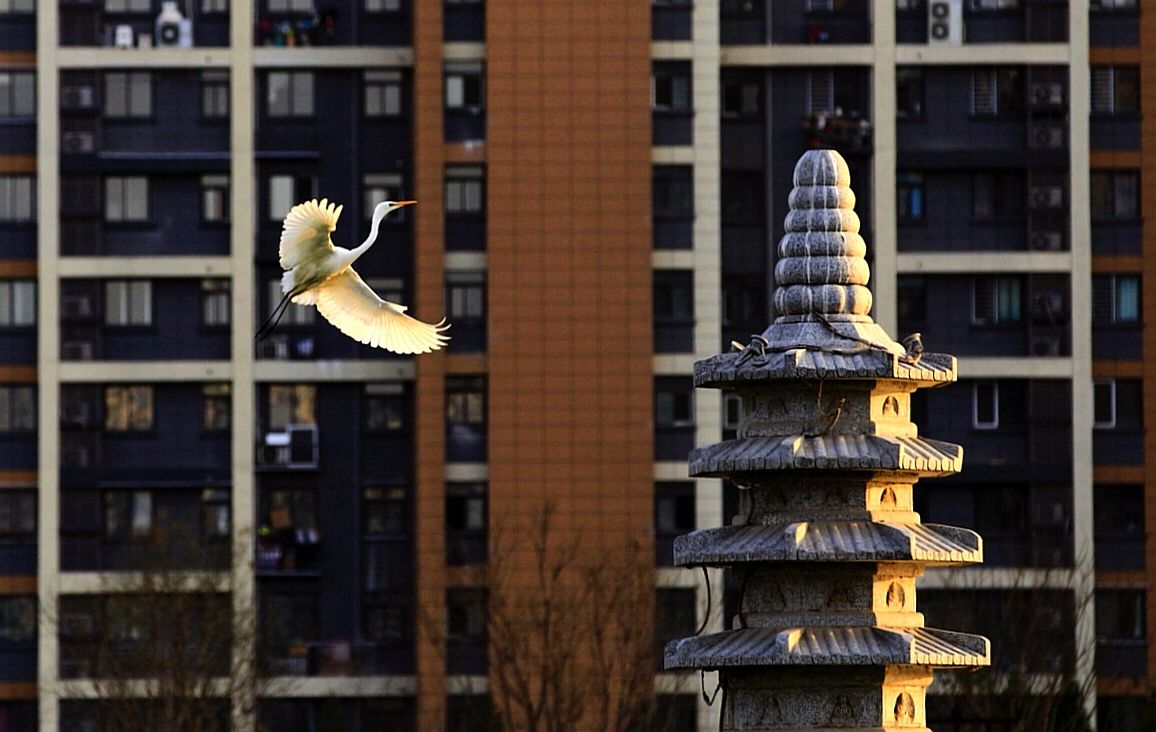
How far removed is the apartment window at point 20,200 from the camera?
282 ft

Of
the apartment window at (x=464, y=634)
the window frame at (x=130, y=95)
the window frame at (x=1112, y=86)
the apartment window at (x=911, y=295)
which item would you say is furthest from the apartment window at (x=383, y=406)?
the window frame at (x=1112, y=86)

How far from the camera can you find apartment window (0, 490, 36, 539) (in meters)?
85.4

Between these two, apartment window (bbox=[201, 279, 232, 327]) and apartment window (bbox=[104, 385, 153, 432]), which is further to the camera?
apartment window (bbox=[201, 279, 232, 327])

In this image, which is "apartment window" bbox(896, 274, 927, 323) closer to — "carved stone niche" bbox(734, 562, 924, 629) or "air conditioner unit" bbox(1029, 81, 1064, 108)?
"air conditioner unit" bbox(1029, 81, 1064, 108)

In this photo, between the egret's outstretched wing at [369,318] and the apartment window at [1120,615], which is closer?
the egret's outstretched wing at [369,318]

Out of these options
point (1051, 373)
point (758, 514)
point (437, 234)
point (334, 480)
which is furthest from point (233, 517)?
point (758, 514)

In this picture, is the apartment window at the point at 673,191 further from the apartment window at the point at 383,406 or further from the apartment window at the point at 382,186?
the apartment window at the point at 383,406

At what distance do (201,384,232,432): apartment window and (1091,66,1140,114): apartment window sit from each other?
20788mm

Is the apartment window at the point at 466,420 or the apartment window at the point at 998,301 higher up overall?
the apartment window at the point at 998,301

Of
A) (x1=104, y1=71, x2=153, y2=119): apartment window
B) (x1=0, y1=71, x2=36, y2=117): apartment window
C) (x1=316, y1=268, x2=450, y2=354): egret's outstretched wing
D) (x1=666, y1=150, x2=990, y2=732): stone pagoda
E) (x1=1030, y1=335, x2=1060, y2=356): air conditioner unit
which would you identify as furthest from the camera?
(x1=0, y1=71, x2=36, y2=117): apartment window

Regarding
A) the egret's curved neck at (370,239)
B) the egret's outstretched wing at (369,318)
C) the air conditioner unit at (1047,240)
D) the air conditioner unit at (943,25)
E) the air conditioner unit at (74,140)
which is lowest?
the egret's outstretched wing at (369,318)

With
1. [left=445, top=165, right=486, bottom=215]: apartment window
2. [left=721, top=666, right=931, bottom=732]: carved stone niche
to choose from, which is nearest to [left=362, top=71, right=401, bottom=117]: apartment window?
[left=445, top=165, right=486, bottom=215]: apartment window

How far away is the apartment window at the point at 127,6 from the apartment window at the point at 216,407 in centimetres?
873

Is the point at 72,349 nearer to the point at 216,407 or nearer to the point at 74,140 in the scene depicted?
the point at 216,407
